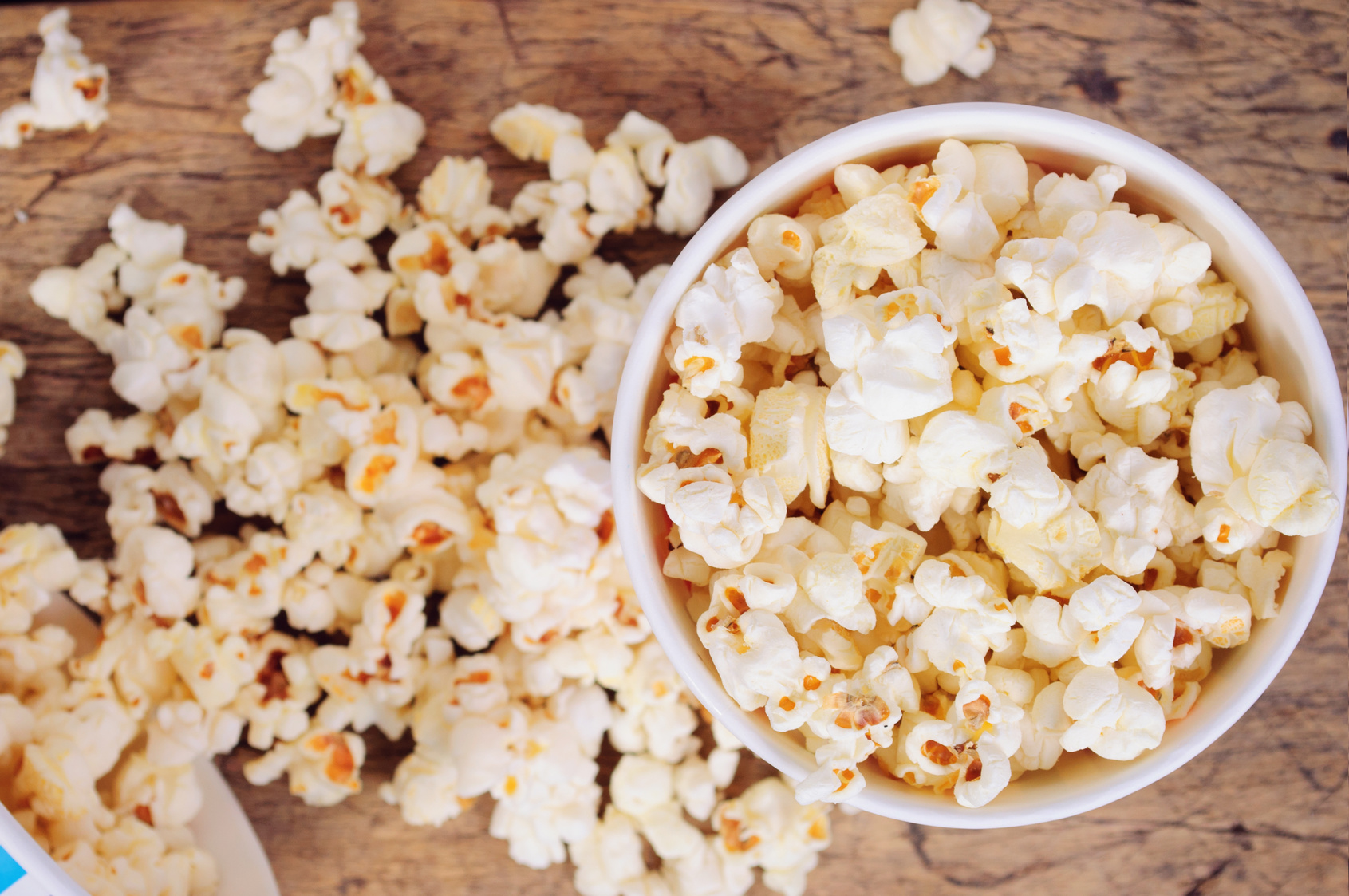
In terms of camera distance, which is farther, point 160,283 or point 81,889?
point 160,283

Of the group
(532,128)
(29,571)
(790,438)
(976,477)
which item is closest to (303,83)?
(532,128)

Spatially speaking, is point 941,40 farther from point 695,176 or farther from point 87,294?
point 87,294

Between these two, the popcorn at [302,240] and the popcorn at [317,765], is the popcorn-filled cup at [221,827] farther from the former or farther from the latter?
the popcorn at [302,240]

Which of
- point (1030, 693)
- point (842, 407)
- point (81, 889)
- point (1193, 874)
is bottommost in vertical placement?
point (1193, 874)

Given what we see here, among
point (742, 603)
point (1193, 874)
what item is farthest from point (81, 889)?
point (1193, 874)

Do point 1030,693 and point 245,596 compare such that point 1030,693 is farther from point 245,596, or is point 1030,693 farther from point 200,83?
point 200,83

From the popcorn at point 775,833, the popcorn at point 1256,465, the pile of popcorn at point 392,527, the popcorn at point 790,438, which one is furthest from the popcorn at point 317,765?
the popcorn at point 1256,465

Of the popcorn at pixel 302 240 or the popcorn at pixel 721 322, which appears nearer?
the popcorn at pixel 721 322
